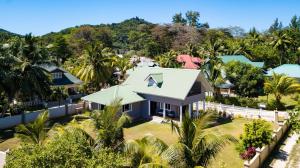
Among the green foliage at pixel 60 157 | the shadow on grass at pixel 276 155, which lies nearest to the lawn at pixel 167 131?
the shadow on grass at pixel 276 155

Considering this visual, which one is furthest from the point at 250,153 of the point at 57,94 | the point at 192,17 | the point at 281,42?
the point at 192,17


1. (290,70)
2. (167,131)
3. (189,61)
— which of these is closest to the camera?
(167,131)

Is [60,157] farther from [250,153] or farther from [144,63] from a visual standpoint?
[144,63]

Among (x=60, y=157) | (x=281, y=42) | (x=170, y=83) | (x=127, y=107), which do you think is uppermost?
(x=281, y=42)

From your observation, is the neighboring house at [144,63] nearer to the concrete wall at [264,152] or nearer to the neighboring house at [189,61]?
the neighboring house at [189,61]

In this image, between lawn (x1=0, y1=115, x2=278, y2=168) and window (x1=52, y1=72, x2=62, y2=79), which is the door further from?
window (x1=52, y1=72, x2=62, y2=79)

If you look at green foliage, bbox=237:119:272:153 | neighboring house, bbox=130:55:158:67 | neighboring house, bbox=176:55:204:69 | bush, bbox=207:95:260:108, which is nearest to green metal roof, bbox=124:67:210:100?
bush, bbox=207:95:260:108

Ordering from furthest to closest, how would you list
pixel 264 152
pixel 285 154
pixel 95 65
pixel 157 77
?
1. pixel 95 65
2. pixel 157 77
3. pixel 285 154
4. pixel 264 152

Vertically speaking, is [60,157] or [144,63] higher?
[144,63]

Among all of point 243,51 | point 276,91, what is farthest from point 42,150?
point 243,51
